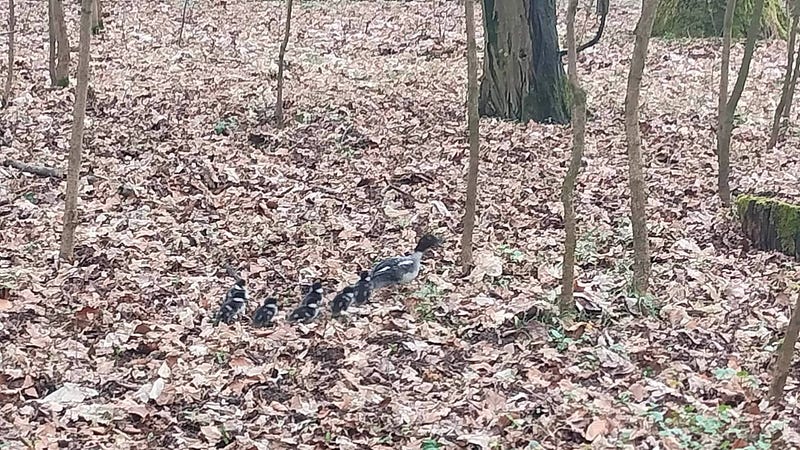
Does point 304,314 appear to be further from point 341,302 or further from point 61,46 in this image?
point 61,46

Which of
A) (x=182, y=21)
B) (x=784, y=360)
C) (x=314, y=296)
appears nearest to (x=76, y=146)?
(x=314, y=296)

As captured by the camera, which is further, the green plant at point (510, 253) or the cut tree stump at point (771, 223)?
the green plant at point (510, 253)

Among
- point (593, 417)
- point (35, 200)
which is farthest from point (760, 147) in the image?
point (35, 200)

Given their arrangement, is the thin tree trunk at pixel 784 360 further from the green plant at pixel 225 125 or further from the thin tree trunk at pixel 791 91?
the green plant at pixel 225 125

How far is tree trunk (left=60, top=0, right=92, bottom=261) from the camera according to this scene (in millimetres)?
6938

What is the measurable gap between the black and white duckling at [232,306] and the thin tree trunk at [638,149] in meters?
2.65

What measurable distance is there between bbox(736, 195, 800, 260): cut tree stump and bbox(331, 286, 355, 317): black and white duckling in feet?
11.3

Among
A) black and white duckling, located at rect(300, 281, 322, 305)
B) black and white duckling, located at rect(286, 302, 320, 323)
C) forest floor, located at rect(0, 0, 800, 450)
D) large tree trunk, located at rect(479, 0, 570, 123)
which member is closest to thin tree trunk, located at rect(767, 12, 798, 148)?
forest floor, located at rect(0, 0, 800, 450)

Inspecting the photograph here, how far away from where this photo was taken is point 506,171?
9.60 m

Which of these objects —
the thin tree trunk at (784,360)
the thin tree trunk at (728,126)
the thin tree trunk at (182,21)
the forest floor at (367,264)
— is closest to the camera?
the thin tree trunk at (784,360)

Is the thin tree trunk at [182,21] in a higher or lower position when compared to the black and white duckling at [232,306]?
higher

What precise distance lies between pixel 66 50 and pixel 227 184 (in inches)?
178

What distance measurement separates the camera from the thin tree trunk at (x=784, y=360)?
458 centimetres

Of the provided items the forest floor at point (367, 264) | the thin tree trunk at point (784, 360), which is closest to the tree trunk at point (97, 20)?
the forest floor at point (367, 264)
